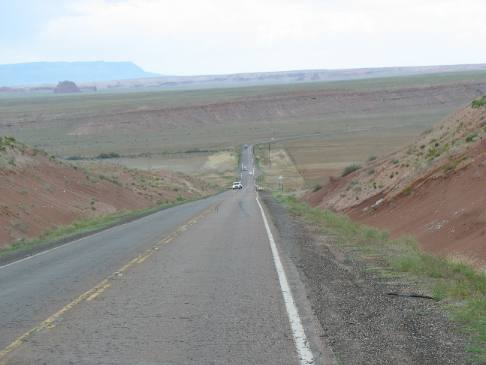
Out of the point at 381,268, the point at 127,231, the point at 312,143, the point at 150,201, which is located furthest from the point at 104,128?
the point at 381,268

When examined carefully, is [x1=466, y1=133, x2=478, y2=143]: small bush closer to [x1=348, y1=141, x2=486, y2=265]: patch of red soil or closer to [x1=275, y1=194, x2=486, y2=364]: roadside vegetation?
[x1=348, y1=141, x2=486, y2=265]: patch of red soil

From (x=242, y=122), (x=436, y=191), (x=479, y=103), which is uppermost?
(x=479, y=103)

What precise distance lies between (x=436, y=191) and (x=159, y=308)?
1385cm

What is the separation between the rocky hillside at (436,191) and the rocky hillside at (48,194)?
500 inches

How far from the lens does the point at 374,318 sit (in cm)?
969

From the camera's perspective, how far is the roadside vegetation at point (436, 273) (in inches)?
362

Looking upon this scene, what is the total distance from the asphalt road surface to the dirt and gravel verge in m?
0.29

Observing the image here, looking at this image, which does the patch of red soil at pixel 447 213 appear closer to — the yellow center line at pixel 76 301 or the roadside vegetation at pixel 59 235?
the yellow center line at pixel 76 301

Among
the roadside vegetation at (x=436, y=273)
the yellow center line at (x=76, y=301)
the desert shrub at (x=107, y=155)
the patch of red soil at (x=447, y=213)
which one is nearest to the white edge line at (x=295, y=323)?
the roadside vegetation at (x=436, y=273)

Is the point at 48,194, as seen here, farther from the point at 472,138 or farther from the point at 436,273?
the point at 436,273

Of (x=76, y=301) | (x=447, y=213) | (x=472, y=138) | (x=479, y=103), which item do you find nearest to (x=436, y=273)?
(x=76, y=301)

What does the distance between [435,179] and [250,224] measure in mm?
6871

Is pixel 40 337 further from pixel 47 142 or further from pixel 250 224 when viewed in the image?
pixel 47 142

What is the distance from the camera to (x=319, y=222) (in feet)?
91.8
